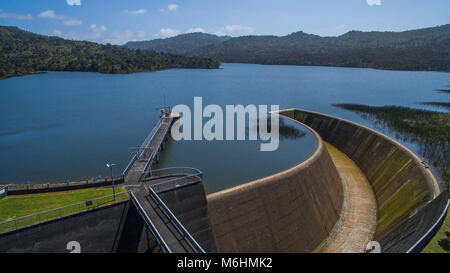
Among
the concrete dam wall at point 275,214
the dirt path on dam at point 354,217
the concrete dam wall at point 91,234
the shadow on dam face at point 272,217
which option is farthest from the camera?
the dirt path on dam at point 354,217

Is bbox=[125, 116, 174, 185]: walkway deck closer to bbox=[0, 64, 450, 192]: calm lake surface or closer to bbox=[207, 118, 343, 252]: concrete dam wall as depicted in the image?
bbox=[0, 64, 450, 192]: calm lake surface

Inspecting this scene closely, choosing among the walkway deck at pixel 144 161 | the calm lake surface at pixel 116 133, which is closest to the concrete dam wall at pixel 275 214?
the calm lake surface at pixel 116 133

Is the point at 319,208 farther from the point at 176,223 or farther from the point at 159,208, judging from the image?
the point at 159,208

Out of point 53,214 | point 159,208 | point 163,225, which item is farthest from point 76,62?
point 163,225

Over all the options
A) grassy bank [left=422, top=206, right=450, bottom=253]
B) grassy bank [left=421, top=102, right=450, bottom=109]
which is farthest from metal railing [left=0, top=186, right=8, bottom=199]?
grassy bank [left=421, top=102, right=450, bottom=109]

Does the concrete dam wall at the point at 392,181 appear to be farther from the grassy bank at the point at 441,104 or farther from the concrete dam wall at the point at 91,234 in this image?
the grassy bank at the point at 441,104

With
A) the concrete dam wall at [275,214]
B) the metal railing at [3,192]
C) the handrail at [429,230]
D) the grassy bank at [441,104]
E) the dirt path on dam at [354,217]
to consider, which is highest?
the grassy bank at [441,104]
